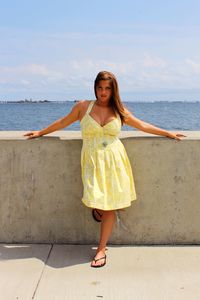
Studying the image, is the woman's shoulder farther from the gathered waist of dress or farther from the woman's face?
the gathered waist of dress

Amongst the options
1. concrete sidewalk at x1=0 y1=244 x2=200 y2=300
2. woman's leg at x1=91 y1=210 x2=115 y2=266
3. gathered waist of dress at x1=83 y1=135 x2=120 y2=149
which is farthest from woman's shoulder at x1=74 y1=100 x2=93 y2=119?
concrete sidewalk at x1=0 y1=244 x2=200 y2=300

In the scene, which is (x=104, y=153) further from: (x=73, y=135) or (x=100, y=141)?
(x=73, y=135)

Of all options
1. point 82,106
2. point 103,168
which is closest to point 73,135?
point 82,106

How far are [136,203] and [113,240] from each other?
1.45ft

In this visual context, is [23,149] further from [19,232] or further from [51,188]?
[19,232]

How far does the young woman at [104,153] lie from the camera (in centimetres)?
397

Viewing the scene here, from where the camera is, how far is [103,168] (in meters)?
3.98

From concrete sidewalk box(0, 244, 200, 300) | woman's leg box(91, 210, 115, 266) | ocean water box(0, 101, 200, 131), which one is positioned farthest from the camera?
ocean water box(0, 101, 200, 131)

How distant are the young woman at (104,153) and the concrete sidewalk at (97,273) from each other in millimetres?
227

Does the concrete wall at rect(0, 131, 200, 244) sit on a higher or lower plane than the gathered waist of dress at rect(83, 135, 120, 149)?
lower

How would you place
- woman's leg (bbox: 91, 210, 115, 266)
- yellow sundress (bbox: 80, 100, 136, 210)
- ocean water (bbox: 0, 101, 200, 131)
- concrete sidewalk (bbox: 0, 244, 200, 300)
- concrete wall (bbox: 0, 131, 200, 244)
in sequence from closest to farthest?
concrete sidewalk (bbox: 0, 244, 200, 300) < yellow sundress (bbox: 80, 100, 136, 210) < woman's leg (bbox: 91, 210, 115, 266) < concrete wall (bbox: 0, 131, 200, 244) < ocean water (bbox: 0, 101, 200, 131)

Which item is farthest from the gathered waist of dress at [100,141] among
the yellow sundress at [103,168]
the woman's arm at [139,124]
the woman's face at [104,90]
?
the woman's face at [104,90]

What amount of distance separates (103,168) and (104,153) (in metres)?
0.14

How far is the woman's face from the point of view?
158 inches
